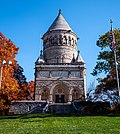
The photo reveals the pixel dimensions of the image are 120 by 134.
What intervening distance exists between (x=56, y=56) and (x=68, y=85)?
6.69 meters

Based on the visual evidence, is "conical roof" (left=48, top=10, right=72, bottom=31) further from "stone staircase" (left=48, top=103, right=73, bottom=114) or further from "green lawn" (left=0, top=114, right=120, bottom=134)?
"green lawn" (left=0, top=114, right=120, bottom=134)

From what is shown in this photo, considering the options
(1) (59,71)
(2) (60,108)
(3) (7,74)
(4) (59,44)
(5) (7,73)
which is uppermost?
(4) (59,44)

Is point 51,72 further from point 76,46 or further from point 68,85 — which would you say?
point 76,46

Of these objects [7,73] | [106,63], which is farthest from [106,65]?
[7,73]

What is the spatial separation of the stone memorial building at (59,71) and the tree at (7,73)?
6853 millimetres

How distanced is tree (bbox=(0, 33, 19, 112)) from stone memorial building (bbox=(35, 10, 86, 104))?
6.85m

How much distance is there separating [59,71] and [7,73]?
10.5 meters

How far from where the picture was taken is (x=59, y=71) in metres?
34.8

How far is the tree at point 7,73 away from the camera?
2508cm

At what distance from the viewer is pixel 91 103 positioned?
73.2 feet

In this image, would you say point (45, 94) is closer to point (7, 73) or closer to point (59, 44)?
point (7, 73)

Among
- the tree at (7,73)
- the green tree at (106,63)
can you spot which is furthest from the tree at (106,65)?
the tree at (7,73)

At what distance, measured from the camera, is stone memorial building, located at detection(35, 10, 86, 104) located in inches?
1312

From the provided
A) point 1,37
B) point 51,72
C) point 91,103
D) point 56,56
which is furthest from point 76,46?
point 91,103
